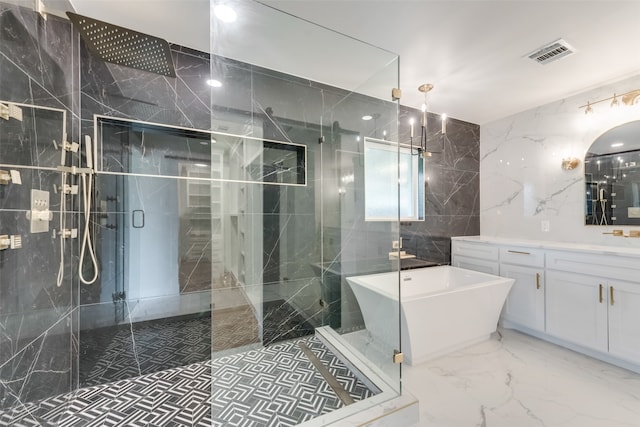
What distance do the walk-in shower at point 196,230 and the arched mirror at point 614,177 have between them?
209 centimetres

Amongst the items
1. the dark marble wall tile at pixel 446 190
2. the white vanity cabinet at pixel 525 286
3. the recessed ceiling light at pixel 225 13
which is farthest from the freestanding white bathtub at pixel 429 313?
the recessed ceiling light at pixel 225 13

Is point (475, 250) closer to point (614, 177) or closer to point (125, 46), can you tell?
point (614, 177)

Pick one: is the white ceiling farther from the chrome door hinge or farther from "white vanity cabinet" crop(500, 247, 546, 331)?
"white vanity cabinet" crop(500, 247, 546, 331)

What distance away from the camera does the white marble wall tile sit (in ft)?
8.13

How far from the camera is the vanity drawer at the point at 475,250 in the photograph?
2760mm

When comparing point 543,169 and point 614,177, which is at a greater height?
point 543,169

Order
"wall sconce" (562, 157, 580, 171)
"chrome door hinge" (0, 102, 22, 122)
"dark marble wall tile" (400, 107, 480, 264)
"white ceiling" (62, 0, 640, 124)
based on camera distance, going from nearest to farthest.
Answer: "chrome door hinge" (0, 102, 22, 122)
"white ceiling" (62, 0, 640, 124)
"wall sconce" (562, 157, 580, 171)
"dark marble wall tile" (400, 107, 480, 264)

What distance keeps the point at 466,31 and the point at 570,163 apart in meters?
1.97

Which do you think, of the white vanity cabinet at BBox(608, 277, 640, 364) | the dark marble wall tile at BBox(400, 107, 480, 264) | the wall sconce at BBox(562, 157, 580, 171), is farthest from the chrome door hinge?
the wall sconce at BBox(562, 157, 580, 171)

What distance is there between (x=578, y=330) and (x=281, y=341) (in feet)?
8.36

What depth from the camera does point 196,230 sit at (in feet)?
6.44

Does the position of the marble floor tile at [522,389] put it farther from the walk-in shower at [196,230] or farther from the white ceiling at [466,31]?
the white ceiling at [466,31]

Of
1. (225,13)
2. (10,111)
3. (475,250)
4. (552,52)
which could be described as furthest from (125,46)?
(475,250)

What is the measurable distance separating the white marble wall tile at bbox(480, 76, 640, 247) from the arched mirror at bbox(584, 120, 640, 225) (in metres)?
0.06
